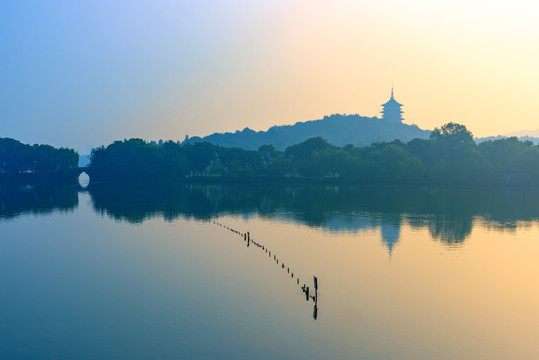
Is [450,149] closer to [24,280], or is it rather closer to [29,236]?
[29,236]

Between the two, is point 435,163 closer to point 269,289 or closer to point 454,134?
point 454,134

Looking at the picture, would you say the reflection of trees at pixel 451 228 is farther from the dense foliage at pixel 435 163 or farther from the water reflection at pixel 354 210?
the dense foliage at pixel 435 163

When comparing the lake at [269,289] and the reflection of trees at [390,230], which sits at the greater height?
the reflection of trees at [390,230]

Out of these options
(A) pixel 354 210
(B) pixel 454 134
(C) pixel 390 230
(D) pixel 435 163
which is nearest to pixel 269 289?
(C) pixel 390 230

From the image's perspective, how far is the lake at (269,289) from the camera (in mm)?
27641

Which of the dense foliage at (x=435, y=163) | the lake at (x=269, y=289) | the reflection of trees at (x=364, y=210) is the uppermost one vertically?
the dense foliage at (x=435, y=163)

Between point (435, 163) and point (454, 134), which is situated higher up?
point (454, 134)

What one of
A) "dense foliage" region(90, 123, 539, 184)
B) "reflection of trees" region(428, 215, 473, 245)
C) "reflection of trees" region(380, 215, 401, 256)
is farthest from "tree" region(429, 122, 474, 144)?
"reflection of trees" region(380, 215, 401, 256)

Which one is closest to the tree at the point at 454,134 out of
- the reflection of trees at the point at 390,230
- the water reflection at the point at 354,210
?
the water reflection at the point at 354,210

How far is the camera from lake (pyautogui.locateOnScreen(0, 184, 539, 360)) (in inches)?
1088

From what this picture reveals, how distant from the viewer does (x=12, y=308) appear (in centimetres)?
3347

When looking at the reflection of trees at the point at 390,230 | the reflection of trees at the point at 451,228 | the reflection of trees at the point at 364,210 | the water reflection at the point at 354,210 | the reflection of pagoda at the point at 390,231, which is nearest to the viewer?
the reflection of pagoda at the point at 390,231

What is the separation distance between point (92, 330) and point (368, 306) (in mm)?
18314

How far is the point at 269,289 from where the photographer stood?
126ft
